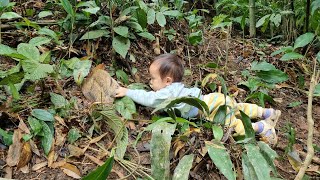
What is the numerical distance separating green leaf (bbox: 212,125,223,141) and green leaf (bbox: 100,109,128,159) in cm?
46

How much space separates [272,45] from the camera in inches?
176

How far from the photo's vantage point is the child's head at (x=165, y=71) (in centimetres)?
254

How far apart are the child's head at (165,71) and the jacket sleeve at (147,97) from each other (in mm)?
136

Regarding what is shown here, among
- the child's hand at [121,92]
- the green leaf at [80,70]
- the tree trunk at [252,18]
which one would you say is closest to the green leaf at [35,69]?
the green leaf at [80,70]

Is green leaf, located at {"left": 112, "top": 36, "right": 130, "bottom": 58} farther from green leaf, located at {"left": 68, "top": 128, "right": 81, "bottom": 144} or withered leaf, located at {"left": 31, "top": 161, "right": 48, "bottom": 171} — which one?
withered leaf, located at {"left": 31, "top": 161, "right": 48, "bottom": 171}

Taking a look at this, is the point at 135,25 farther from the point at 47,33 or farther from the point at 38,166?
the point at 38,166

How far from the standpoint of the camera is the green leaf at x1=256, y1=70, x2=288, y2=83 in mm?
2941

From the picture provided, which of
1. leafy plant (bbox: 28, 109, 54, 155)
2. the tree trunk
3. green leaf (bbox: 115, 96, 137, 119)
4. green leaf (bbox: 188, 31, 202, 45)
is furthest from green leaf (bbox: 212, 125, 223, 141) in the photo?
the tree trunk

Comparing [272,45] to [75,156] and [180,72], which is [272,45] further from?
[75,156]

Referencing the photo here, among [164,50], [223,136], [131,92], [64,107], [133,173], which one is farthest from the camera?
[164,50]

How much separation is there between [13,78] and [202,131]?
107cm

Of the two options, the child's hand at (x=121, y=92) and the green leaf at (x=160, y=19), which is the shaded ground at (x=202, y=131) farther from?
the green leaf at (x=160, y=19)

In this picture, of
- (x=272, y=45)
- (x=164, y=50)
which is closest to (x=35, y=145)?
(x=164, y=50)

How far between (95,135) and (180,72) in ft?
2.49
